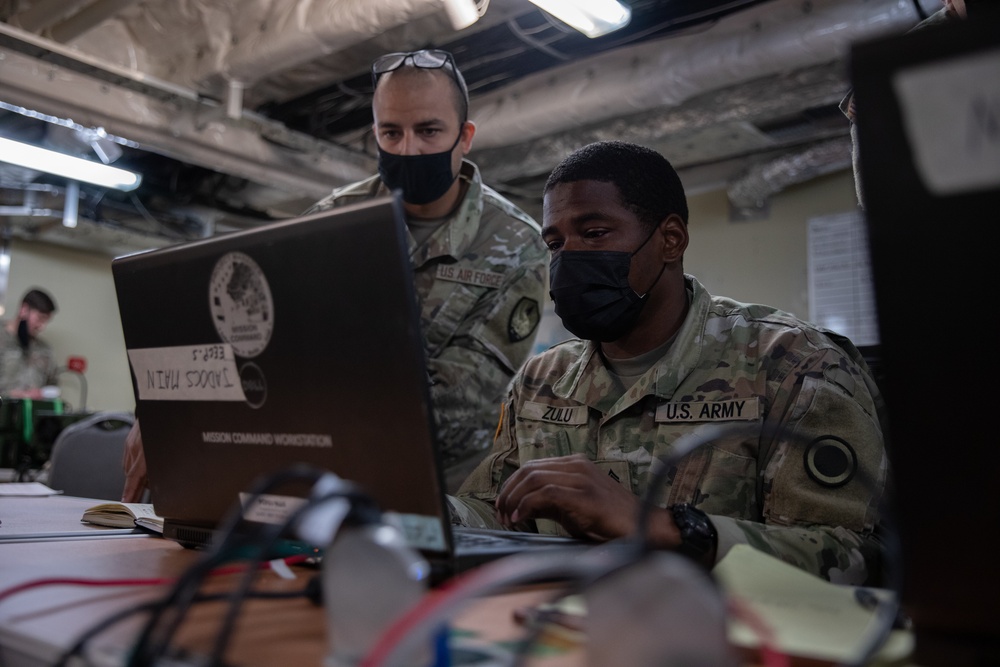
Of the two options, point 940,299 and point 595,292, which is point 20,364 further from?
point 940,299

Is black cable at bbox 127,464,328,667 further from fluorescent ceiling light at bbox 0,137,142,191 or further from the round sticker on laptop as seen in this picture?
fluorescent ceiling light at bbox 0,137,142,191

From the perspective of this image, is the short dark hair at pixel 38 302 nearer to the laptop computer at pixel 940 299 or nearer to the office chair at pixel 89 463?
the office chair at pixel 89 463

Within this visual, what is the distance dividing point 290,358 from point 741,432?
64cm

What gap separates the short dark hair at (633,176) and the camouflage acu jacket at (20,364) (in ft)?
20.1

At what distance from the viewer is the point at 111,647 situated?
528mm

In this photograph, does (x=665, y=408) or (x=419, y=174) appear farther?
(x=419, y=174)

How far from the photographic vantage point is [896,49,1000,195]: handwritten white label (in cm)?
40

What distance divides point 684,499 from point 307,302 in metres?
0.76

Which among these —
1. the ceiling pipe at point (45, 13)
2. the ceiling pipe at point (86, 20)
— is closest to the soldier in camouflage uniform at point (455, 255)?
the ceiling pipe at point (86, 20)

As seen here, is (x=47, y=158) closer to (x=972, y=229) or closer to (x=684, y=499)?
(x=684, y=499)

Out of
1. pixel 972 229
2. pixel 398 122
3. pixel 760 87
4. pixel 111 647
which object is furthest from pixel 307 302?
pixel 760 87

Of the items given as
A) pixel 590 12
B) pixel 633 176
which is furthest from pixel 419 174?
pixel 590 12

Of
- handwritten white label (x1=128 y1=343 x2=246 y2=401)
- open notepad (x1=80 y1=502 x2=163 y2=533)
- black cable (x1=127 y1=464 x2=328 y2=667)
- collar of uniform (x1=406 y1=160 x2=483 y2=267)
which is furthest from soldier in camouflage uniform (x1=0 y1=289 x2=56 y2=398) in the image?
black cable (x1=127 y1=464 x2=328 y2=667)

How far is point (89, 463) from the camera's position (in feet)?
8.07
